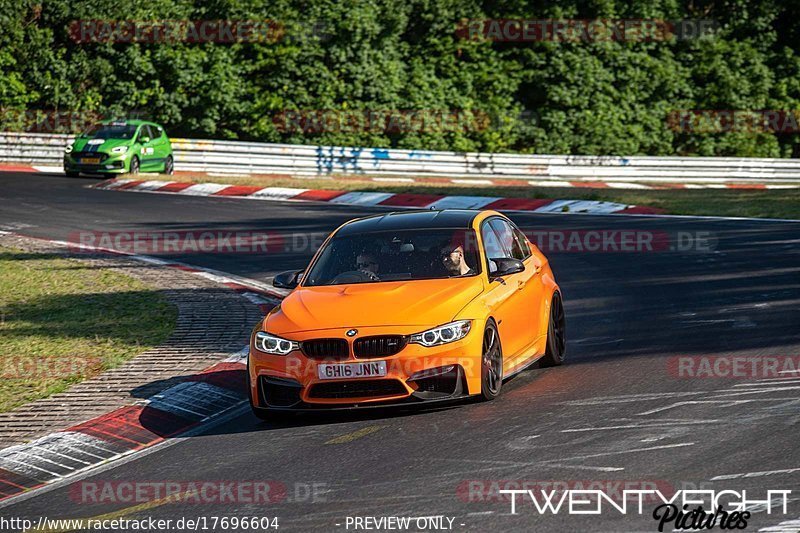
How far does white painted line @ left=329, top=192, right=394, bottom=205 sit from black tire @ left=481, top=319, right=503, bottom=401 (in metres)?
17.3

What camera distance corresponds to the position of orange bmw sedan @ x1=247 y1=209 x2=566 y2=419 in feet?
29.8

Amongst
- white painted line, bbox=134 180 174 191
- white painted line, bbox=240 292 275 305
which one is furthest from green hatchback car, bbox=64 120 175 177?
white painted line, bbox=240 292 275 305

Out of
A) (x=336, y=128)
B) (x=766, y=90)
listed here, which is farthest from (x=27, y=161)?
(x=766, y=90)

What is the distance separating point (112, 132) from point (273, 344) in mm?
24675

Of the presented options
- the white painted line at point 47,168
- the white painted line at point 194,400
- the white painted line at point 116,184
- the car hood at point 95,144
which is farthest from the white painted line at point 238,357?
the white painted line at point 47,168

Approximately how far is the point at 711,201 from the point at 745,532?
2126cm

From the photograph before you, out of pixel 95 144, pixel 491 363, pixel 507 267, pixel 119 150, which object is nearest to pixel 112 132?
pixel 95 144

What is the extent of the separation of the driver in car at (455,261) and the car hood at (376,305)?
174mm

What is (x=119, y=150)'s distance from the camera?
1267 inches

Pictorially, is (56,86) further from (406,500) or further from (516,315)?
(406,500)

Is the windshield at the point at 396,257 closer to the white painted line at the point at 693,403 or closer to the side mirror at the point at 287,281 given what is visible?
the side mirror at the point at 287,281

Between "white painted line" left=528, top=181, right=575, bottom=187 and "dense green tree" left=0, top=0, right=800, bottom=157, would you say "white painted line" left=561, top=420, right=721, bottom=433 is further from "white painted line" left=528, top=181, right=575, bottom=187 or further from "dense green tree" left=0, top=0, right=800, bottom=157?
"dense green tree" left=0, top=0, right=800, bottom=157

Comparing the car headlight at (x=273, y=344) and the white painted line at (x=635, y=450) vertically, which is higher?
the car headlight at (x=273, y=344)

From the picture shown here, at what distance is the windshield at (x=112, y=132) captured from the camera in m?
32.8
